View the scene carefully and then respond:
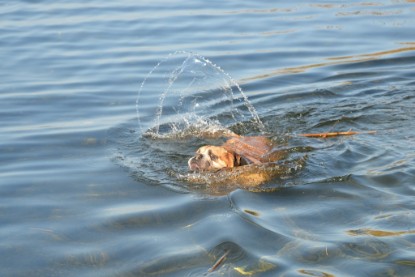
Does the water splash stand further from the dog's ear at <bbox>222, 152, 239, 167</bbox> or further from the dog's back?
the dog's ear at <bbox>222, 152, 239, 167</bbox>

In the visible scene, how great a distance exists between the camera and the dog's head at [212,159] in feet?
26.2

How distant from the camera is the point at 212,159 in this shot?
8.02 m

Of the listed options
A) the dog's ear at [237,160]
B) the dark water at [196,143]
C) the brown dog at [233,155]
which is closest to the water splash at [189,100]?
the dark water at [196,143]

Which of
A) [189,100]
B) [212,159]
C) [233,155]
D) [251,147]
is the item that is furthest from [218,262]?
[189,100]

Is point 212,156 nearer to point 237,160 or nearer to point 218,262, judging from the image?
point 237,160

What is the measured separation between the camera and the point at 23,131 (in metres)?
9.48

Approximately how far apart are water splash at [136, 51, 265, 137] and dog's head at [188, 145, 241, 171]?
145 centimetres

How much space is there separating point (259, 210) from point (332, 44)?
7106 mm

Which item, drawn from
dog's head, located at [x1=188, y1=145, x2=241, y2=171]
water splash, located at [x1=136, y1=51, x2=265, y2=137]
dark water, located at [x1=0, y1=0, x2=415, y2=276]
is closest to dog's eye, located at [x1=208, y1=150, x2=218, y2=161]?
dog's head, located at [x1=188, y1=145, x2=241, y2=171]

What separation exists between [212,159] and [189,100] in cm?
297

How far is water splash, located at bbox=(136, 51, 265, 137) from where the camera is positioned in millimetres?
9789

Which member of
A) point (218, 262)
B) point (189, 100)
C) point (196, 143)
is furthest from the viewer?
point (189, 100)

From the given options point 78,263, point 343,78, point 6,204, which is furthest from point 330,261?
point 343,78

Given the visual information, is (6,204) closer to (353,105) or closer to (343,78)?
(353,105)
